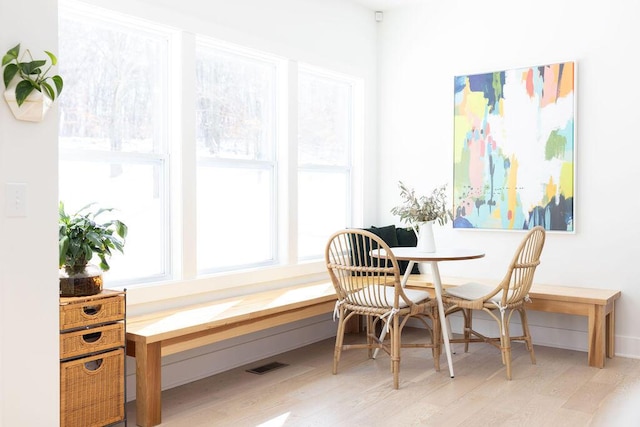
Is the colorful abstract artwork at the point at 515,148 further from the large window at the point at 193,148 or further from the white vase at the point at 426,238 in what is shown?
the large window at the point at 193,148

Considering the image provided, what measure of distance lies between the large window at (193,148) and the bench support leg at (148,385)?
1.77 feet

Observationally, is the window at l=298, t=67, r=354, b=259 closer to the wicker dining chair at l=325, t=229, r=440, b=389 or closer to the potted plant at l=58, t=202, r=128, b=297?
the wicker dining chair at l=325, t=229, r=440, b=389

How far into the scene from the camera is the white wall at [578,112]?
4211mm

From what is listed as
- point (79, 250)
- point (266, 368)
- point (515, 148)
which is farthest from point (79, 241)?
point (515, 148)

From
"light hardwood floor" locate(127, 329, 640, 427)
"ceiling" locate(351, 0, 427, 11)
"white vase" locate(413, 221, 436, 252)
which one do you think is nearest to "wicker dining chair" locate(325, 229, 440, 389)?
"light hardwood floor" locate(127, 329, 640, 427)

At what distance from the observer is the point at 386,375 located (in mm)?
3736

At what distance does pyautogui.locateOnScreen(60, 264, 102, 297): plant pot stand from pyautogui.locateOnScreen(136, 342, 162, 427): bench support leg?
37 centimetres

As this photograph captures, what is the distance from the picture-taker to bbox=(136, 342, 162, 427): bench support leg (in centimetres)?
290

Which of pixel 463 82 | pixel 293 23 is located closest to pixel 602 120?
pixel 463 82

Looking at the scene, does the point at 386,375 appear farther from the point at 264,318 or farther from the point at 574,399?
the point at 574,399

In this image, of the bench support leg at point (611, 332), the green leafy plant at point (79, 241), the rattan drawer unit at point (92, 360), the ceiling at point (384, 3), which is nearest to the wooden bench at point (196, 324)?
the rattan drawer unit at point (92, 360)

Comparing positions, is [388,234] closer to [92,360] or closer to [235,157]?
[235,157]

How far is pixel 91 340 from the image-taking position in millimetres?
2748

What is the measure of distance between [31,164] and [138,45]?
127 cm
